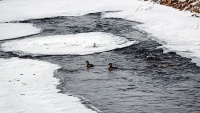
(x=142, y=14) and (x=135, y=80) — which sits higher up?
(x=142, y=14)

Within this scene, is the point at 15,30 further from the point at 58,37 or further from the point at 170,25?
the point at 170,25

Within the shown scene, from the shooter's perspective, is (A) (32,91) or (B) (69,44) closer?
(A) (32,91)

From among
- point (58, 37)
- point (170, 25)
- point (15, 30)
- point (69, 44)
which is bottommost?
point (69, 44)

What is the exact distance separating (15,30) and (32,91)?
13.7 m

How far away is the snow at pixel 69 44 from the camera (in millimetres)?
17023

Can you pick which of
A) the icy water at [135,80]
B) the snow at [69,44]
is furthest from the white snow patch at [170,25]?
the snow at [69,44]

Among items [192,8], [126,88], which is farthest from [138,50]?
[192,8]

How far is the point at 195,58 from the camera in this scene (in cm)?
1384

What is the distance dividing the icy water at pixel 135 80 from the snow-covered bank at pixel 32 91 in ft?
1.43

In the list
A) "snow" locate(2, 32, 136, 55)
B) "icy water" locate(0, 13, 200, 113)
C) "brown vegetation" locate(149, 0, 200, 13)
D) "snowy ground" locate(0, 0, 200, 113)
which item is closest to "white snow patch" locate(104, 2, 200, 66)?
"snowy ground" locate(0, 0, 200, 113)

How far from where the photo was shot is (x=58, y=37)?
20.1 m

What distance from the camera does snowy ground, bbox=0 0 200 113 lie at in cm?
988

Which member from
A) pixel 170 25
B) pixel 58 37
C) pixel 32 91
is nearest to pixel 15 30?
pixel 58 37

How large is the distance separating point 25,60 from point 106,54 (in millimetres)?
3575
